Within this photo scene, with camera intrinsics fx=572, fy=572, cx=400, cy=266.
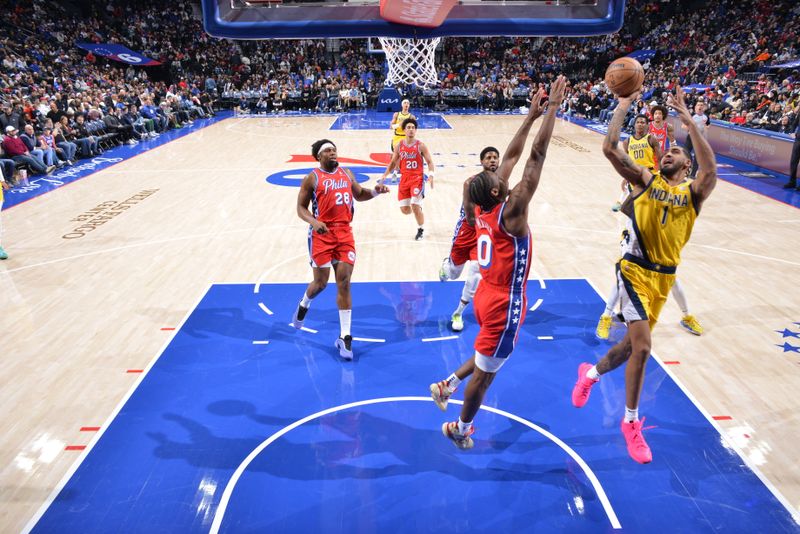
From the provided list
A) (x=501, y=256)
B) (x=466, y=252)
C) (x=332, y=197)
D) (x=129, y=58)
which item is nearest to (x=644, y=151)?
(x=466, y=252)

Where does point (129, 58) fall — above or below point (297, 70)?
above

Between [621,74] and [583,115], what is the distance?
22.6 meters

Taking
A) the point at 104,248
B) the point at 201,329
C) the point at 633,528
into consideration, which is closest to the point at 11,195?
the point at 104,248

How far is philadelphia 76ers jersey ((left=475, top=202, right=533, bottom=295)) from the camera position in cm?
338

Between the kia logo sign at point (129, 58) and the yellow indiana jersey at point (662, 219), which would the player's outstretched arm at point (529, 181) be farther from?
the kia logo sign at point (129, 58)

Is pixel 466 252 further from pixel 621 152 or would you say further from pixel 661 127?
pixel 661 127

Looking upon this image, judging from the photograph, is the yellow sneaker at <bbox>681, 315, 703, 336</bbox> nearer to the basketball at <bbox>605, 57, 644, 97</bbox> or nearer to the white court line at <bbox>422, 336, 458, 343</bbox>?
the white court line at <bbox>422, 336, 458, 343</bbox>

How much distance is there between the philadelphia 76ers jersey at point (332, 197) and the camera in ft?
16.5

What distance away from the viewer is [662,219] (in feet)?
12.6

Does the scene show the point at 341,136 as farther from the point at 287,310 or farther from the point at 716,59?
the point at 716,59

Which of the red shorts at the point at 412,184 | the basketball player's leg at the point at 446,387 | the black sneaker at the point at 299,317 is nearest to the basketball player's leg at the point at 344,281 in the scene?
the black sneaker at the point at 299,317

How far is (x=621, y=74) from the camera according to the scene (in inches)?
158

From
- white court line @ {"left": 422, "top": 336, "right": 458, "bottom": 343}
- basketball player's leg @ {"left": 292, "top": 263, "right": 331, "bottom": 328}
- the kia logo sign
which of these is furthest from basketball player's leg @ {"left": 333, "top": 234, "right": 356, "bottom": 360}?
the kia logo sign

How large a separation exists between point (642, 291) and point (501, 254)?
45.3 inches
